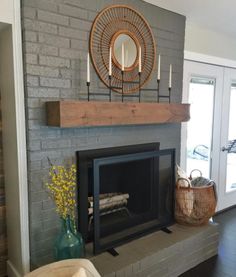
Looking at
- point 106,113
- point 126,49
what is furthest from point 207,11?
point 106,113

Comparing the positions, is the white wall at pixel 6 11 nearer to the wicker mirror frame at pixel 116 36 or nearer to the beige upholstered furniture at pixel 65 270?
the wicker mirror frame at pixel 116 36

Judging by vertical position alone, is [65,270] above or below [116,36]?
below

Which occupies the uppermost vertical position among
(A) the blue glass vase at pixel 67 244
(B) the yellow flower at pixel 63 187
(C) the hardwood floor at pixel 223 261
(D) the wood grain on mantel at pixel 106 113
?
(D) the wood grain on mantel at pixel 106 113

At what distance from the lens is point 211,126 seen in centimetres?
355

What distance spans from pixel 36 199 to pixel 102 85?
1056mm

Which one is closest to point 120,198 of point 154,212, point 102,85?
point 154,212

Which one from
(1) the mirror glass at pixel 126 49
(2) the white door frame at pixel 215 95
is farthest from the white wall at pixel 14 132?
(2) the white door frame at pixel 215 95

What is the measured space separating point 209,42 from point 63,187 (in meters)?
2.57

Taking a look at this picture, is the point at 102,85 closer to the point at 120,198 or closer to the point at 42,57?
the point at 42,57

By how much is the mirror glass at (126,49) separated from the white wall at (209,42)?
2.85 feet

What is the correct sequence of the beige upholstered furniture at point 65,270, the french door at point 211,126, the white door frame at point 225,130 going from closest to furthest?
the beige upholstered furniture at point 65,270
the french door at point 211,126
the white door frame at point 225,130

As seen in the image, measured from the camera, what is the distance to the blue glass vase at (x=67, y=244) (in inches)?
74.4

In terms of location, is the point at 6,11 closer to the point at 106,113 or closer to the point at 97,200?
the point at 106,113

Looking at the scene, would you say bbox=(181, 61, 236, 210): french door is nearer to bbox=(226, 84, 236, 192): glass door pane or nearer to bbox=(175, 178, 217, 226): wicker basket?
bbox=(226, 84, 236, 192): glass door pane
